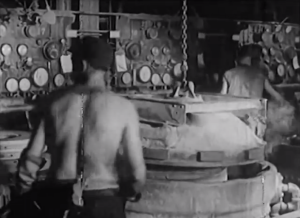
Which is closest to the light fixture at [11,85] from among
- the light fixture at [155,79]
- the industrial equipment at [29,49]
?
the industrial equipment at [29,49]

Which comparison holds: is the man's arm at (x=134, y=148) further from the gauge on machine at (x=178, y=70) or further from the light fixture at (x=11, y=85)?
the light fixture at (x=11, y=85)

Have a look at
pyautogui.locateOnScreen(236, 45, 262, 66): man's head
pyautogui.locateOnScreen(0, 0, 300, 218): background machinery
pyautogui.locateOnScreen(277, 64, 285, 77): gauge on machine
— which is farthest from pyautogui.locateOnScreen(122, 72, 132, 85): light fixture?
pyautogui.locateOnScreen(277, 64, 285, 77): gauge on machine

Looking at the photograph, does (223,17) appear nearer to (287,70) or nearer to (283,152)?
(287,70)

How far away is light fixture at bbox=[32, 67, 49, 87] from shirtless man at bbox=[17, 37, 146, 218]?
5 cm

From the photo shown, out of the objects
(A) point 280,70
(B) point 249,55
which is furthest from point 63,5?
(A) point 280,70

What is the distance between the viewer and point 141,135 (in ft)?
5.93

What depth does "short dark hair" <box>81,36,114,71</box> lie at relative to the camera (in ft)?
5.57

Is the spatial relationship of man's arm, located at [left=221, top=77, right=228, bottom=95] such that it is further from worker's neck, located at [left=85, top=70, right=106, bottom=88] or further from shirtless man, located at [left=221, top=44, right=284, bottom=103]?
worker's neck, located at [left=85, top=70, right=106, bottom=88]

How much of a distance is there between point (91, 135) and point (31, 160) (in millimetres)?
210

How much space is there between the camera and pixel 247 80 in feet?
6.72

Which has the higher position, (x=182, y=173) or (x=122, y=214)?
(x=182, y=173)

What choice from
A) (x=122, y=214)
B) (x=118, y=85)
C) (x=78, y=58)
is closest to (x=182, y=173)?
(x=122, y=214)

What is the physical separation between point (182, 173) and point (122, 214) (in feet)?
0.86

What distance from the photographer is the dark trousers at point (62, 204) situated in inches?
67.2
